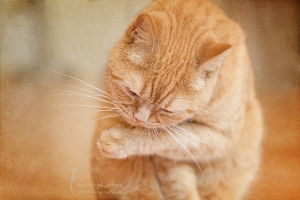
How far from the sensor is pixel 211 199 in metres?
1.62

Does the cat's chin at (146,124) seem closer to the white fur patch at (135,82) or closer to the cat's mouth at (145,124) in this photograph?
the cat's mouth at (145,124)

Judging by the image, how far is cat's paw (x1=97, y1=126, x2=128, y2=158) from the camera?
149cm

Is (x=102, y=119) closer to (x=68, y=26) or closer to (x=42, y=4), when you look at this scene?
(x=68, y=26)

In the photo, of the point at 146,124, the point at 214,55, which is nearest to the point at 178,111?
the point at 146,124

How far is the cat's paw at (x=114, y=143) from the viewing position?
58.6 inches

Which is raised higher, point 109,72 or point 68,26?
point 68,26

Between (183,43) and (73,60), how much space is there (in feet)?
1.91

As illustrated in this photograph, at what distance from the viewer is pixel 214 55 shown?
3.87 ft

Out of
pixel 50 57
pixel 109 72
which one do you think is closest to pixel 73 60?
pixel 50 57

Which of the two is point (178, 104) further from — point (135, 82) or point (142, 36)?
point (142, 36)

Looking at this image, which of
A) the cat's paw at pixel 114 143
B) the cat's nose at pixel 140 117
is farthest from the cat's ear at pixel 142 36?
the cat's paw at pixel 114 143

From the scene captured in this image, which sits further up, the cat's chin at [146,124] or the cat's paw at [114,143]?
the cat's chin at [146,124]

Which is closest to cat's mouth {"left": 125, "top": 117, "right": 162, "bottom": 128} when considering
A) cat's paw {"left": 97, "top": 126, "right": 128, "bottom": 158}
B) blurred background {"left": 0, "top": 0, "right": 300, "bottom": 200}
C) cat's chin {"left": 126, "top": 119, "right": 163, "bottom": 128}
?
cat's chin {"left": 126, "top": 119, "right": 163, "bottom": 128}

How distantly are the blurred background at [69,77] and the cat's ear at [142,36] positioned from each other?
0.26 metres
